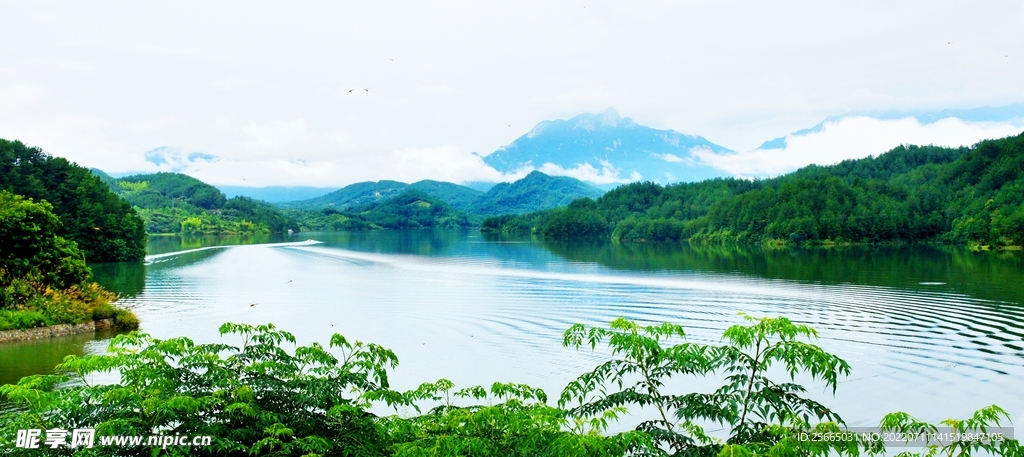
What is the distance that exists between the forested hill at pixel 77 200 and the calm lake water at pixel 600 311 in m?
4.32

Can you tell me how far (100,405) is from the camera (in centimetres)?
748

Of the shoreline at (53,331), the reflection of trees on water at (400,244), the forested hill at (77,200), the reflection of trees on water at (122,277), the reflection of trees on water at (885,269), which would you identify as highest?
the forested hill at (77,200)

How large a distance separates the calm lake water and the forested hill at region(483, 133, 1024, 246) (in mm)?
38406

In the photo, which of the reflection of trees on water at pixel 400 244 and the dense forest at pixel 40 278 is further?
the reflection of trees on water at pixel 400 244

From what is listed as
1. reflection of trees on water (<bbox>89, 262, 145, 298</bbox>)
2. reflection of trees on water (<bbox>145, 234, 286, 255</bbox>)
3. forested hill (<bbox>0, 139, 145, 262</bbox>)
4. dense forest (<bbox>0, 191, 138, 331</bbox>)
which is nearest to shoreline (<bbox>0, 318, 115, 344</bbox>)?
dense forest (<bbox>0, 191, 138, 331</bbox>)

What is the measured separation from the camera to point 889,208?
112 meters

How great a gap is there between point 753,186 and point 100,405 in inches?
6648

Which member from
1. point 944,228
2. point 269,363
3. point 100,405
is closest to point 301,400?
point 269,363

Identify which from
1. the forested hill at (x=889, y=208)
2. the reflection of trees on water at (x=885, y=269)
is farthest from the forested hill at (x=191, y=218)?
the reflection of trees on water at (x=885, y=269)

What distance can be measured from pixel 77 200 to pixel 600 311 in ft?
176

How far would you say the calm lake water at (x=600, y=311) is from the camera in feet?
66.8

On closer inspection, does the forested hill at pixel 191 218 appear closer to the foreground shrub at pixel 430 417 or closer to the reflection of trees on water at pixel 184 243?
the reflection of trees on water at pixel 184 243

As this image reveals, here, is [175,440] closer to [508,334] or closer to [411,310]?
[508,334]

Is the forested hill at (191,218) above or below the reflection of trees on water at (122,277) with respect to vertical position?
above
